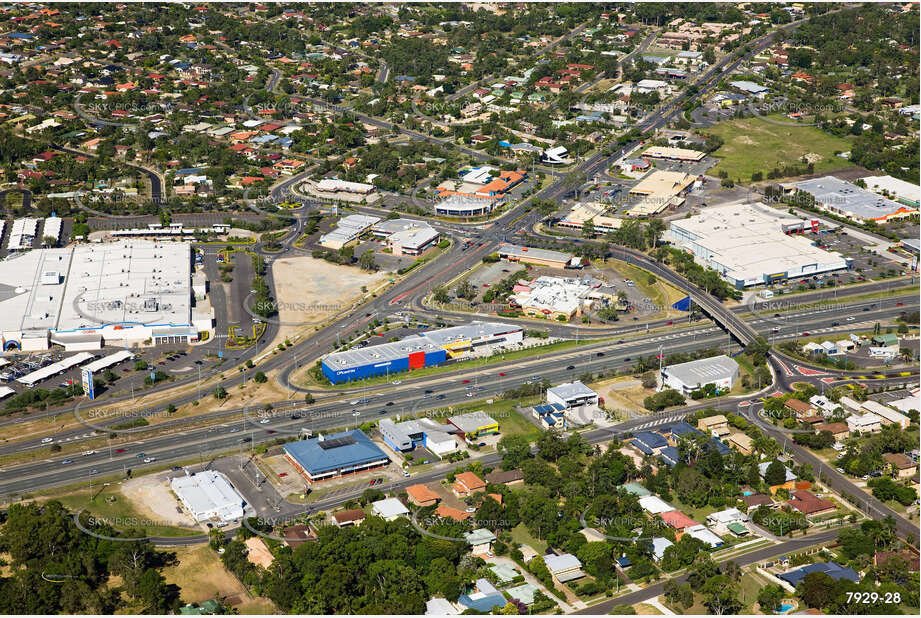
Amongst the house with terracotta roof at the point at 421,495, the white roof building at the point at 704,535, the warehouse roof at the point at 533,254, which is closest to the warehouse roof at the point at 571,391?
the house with terracotta roof at the point at 421,495

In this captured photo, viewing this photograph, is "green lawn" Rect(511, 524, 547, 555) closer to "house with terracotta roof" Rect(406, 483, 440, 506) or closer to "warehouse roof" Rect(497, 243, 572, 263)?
"house with terracotta roof" Rect(406, 483, 440, 506)

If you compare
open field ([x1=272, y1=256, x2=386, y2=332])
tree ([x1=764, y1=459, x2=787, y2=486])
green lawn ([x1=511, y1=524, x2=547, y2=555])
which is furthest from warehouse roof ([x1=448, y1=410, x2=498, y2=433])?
open field ([x1=272, y1=256, x2=386, y2=332])

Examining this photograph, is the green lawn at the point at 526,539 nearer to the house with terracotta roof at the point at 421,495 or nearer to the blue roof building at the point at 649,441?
the house with terracotta roof at the point at 421,495

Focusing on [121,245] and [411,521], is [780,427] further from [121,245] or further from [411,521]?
[121,245]

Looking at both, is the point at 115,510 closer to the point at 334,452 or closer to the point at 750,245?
the point at 334,452

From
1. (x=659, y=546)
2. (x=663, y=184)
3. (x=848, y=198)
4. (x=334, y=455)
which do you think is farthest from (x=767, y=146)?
(x=659, y=546)

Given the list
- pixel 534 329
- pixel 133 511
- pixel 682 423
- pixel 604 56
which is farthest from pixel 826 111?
pixel 133 511
